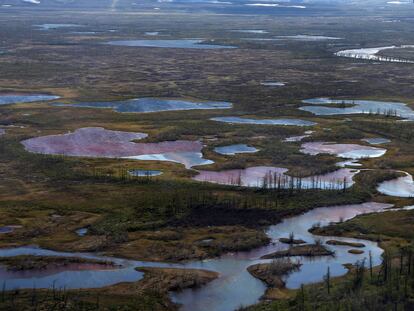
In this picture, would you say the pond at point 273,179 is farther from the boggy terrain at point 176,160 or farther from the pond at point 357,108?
the pond at point 357,108

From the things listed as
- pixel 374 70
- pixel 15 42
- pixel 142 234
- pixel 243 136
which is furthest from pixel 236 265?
pixel 15 42

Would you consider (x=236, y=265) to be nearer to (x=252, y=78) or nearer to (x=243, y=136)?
(x=243, y=136)

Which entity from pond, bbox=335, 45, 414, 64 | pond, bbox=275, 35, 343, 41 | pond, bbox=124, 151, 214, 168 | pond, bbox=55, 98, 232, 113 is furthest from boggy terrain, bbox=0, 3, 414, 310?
pond, bbox=275, 35, 343, 41

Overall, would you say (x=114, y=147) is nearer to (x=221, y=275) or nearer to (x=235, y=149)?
(x=235, y=149)

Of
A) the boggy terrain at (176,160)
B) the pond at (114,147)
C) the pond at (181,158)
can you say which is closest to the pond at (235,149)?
the boggy terrain at (176,160)

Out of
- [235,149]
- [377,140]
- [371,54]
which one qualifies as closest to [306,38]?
[371,54]

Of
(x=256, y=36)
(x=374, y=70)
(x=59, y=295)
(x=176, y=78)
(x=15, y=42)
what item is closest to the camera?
(x=59, y=295)
